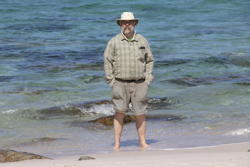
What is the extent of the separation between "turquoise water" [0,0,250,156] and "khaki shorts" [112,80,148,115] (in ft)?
1.89

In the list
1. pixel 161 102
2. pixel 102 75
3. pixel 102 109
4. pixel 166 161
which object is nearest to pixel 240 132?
pixel 102 109

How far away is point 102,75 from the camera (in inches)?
583

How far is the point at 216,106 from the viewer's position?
37.5ft

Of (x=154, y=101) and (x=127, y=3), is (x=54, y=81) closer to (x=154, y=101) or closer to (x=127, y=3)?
(x=154, y=101)

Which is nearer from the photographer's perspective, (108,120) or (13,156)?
(13,156)

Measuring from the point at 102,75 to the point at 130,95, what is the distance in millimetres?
6736

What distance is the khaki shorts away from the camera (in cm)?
802

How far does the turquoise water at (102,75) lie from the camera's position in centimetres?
945

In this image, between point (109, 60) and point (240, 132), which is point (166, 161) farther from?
point (240, 132)

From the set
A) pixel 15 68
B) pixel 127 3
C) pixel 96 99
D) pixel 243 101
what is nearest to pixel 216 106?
pixel 243 101

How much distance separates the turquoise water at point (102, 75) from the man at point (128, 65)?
70 cm

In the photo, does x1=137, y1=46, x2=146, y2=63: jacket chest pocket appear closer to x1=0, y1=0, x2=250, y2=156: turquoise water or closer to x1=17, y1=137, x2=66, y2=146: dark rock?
x1=0, y1=0, x2=250, y2=156: turquoise water

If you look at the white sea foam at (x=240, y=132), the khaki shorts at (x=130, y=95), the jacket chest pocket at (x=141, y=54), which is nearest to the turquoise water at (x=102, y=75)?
the white sea foam at (x=240, y=132)

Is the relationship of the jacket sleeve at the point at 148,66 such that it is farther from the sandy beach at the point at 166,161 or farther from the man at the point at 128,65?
the sandy beach at the point at 166,161
